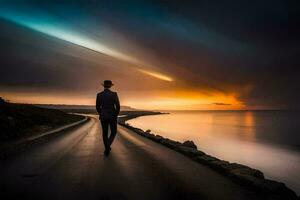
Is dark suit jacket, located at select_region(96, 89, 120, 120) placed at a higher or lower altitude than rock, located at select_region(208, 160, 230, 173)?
higher

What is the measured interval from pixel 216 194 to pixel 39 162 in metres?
5.34

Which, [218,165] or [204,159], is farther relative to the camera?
[204,159]

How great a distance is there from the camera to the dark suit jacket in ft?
28.3

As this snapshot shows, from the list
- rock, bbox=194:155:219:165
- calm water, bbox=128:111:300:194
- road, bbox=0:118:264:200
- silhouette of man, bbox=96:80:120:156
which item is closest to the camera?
road, bbox=0:118:264:200

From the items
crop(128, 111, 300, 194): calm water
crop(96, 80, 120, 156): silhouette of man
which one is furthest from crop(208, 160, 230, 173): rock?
crop(128, 111, 300, 194): calm water

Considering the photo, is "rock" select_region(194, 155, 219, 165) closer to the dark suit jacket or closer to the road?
the road

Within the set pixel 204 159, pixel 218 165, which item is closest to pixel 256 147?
Answer: pixel 204 159

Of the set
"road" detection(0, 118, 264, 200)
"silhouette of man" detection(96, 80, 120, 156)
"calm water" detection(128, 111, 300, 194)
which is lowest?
"calm water" detection(128, 111, 300, 194)

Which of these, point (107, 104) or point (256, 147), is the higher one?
point (107, 104)

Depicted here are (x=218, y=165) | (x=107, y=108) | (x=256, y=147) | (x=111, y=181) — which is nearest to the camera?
(x=111, y=181)

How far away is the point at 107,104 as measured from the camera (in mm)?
8719

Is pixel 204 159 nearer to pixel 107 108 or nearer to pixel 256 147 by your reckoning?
pixel 107 108

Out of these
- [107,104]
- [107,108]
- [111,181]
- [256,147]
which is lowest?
[256,147]

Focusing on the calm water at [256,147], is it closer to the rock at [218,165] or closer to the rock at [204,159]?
the rock at [204,159]
